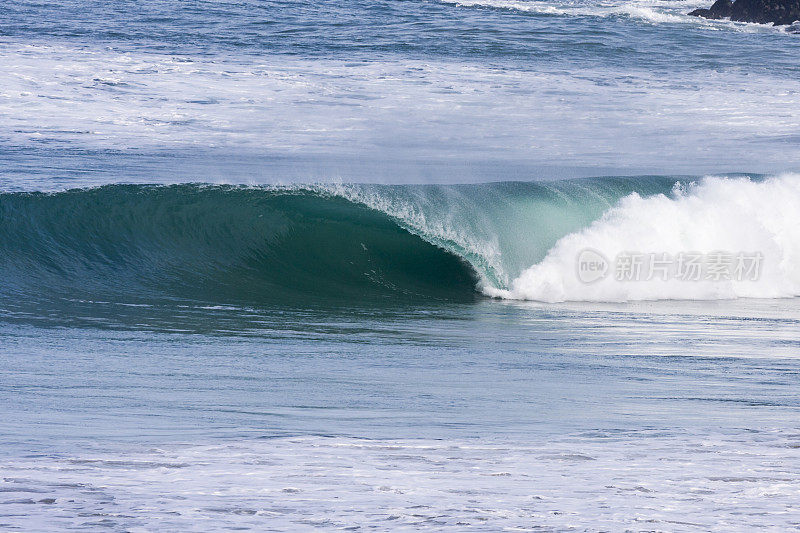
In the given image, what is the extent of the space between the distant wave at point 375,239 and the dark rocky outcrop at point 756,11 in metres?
28.9

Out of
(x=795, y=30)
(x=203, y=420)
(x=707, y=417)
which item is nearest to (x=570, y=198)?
(x=707, y=417)

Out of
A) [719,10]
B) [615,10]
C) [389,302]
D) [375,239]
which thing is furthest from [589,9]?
[389,302]

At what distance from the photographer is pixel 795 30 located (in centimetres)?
3559

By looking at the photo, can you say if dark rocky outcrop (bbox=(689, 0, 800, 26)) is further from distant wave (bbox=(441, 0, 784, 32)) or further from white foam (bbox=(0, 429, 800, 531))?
white foam (bbox=(0, 429, 800, 531))

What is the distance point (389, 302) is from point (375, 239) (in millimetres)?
1573

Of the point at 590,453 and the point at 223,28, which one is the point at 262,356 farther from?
the point at 223,28

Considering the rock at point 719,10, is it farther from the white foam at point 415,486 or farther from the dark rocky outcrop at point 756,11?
the white foam at point 415,486

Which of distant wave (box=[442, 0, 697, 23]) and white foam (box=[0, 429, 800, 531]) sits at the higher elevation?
distant wave (box=[442, 0, 697, 23])

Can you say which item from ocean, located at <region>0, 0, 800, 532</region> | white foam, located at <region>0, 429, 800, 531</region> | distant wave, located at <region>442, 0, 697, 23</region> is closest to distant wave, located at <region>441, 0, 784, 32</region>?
distant wave, located at <region>442, 0, 697, 23</region>

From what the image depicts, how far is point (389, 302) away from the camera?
853 centimetres

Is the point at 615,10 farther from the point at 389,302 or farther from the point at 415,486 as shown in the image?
the point at 415,486

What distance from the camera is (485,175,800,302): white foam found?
8695mm

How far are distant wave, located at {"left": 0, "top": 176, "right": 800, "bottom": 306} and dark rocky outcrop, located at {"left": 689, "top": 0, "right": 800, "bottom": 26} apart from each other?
1136 inches

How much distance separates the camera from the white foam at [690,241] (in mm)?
8695
